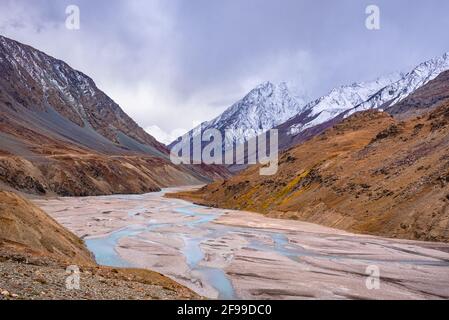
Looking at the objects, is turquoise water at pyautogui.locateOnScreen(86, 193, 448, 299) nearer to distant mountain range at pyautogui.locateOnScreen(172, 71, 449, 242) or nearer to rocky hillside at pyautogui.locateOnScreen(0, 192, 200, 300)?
rocky hillside at pyautogui.locateOnScreen(0, 192, 200, 300)

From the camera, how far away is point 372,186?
2904 inches

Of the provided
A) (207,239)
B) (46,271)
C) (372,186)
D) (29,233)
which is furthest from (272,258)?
(372,186)

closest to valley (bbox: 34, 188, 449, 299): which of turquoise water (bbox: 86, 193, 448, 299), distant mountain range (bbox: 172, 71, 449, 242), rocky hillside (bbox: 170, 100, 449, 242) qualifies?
turquoise water (bbox: 86, 193, 448, 299)

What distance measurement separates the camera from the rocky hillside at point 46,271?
19.2m

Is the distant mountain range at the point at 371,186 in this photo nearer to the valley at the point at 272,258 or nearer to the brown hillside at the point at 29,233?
the valley at the point at 272,258

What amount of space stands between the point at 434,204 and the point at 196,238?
28.8 meters

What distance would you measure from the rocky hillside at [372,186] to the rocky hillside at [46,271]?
37317 mm

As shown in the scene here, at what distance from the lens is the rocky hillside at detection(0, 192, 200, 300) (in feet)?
63.0

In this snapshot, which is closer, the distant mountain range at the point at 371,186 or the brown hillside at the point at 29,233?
the brown hillside at the point at 29,233

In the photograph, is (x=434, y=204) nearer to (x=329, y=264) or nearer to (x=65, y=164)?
(x=329, y=264)

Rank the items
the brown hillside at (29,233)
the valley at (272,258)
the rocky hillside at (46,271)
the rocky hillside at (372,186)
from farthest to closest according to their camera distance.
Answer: the rocky hillside at (372,186) → the brown hillside at (29,233) → the valley at (272,258) → the rocky hillside at (46,271)

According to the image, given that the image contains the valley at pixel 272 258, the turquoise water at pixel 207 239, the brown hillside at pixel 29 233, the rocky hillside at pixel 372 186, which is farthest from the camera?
the rocky hillside at pixel 372 186

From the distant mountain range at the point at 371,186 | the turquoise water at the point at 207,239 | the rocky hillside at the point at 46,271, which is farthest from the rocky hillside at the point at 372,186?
the rocky hillside at the point at 46,271
